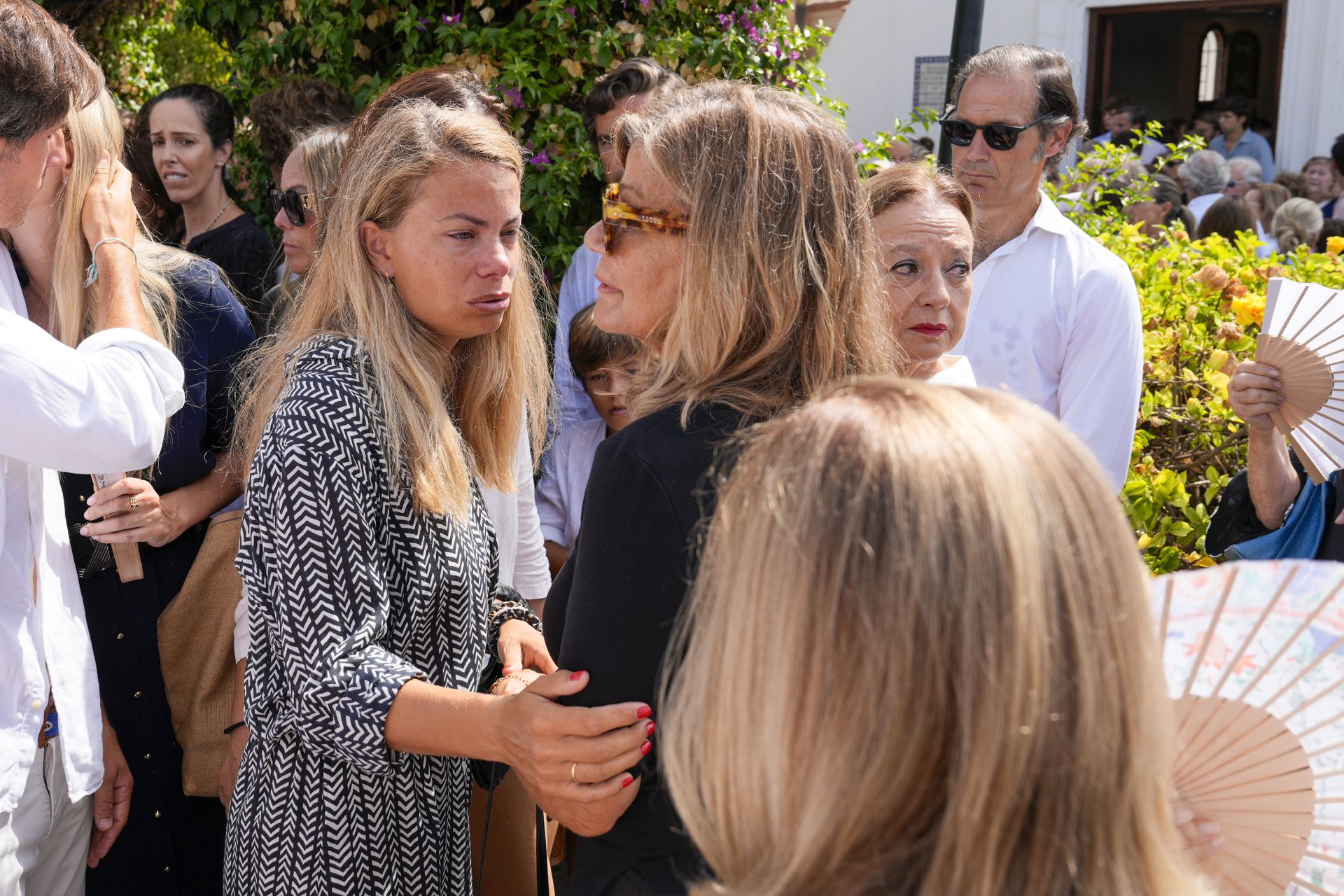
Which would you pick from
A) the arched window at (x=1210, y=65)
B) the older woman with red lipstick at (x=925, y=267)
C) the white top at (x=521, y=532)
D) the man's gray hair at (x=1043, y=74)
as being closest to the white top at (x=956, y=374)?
the older woman with red lipstick at (x=925, y=267)

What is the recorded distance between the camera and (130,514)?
2.58 meters

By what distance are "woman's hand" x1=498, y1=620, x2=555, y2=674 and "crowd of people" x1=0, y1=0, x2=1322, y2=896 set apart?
0.6 inches

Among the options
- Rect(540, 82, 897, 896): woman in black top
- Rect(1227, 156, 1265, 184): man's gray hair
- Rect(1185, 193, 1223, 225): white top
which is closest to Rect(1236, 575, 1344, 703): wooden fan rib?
Rect(540, 82, 897, 896): woman in black top

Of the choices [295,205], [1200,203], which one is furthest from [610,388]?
[1200,203]

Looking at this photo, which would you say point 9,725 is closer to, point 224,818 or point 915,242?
point 224,818

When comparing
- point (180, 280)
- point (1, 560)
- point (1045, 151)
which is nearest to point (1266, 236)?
point (1045, 151)

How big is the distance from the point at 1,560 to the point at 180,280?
964mm

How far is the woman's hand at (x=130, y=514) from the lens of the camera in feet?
8.29

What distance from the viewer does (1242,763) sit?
1138mm

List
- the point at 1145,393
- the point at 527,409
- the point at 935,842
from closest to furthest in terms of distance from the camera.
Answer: the point at 935,842 → the point at 527,409 → the point at 1145,393

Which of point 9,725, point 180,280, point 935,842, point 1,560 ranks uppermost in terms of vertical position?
point 180,280

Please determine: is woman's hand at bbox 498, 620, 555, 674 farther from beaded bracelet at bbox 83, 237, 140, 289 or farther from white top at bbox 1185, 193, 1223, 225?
white top at bbox 1185, 193, 1223, 225

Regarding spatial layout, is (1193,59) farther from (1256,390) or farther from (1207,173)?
(1256,390)

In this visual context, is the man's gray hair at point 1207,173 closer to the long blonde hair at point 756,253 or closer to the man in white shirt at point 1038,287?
the man in white shirt at point 1038,287
